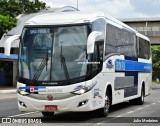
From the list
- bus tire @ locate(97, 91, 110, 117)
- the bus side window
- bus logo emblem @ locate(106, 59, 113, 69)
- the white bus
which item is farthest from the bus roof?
bus tire @ locate(97, 91, 110, 117)

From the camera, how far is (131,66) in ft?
60.8

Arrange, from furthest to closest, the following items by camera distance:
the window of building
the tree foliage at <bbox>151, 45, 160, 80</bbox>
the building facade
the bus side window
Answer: the building facade < the tree foliage at <bbox>151, 45, 160, 80</bbox> < the window of building < the bus side window

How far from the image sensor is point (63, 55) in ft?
42.1

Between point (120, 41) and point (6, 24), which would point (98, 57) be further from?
point (6, 24)

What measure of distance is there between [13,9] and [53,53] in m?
39.7

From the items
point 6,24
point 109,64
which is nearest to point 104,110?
point 109,64

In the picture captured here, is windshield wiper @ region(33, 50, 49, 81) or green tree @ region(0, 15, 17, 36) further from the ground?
green tree @ region(0, 15, 17, 36)

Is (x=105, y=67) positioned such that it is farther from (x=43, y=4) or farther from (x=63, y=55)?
(x=43, y=4)

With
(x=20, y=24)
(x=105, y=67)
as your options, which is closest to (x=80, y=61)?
(x=105, y=67)

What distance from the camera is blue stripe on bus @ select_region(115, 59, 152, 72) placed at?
16.3m

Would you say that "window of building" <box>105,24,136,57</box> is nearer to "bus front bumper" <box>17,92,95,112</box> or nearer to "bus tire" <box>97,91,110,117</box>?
"bus tire" <box>97,91,110,117</box>

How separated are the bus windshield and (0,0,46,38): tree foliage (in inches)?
1259

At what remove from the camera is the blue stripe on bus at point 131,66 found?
16312mm

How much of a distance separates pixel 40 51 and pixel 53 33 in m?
0.69
